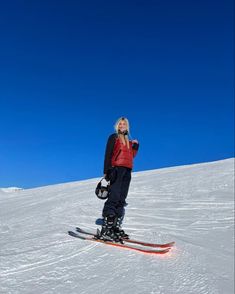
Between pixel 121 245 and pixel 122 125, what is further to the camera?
pixel 122 125

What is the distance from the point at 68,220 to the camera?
310 inches

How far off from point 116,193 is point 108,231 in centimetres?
66

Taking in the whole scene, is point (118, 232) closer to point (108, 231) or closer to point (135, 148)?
point (108, 231)

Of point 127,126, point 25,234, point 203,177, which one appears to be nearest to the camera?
point 25,234

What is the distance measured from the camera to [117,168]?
22.0 feet

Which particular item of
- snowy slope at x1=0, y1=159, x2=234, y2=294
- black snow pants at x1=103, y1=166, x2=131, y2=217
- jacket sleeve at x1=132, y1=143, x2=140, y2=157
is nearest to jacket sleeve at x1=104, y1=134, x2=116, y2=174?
black snow pants at x1=103, y1=166, x2=131, y2=217

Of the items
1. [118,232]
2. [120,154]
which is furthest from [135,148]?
[118,232]

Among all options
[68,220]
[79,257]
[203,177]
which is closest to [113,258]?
[79,257]

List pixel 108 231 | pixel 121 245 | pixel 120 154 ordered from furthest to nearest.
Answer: pixel 120 154 → pixel 108 231 → pixel 121 245

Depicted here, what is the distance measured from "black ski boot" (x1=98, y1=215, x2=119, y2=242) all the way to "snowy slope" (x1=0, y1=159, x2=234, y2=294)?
40 cm

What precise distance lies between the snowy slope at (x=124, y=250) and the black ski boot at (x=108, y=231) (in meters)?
0.40

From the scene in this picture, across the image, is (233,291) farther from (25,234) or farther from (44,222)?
(44,222)

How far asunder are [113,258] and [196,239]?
2.47 metres

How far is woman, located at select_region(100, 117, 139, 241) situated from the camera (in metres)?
6.58
